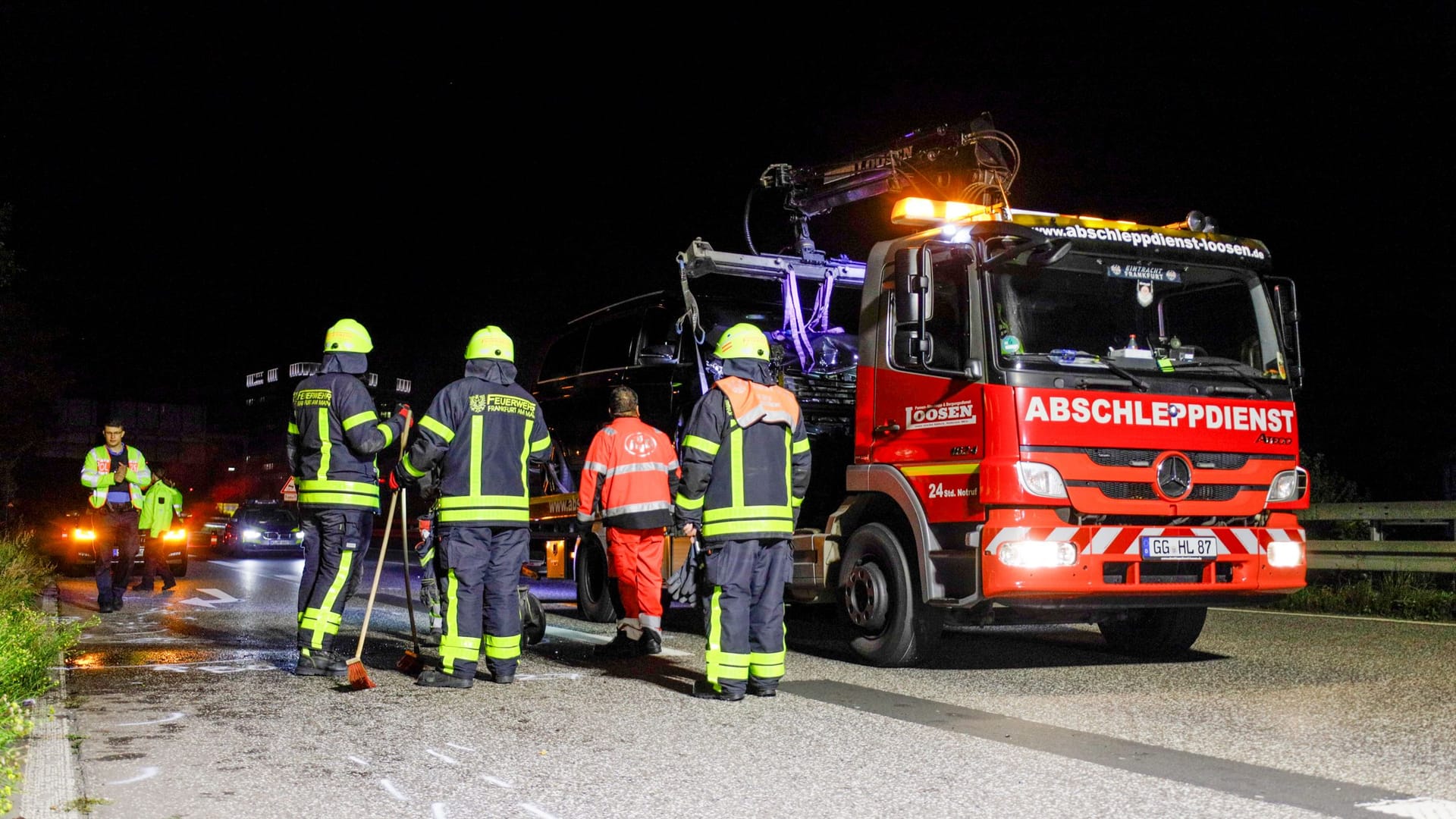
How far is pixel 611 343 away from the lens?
11820 mm

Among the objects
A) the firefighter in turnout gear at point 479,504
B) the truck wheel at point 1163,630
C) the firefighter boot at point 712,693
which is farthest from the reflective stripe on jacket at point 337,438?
the truck wheel at point 1163,630

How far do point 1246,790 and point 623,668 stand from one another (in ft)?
13.9

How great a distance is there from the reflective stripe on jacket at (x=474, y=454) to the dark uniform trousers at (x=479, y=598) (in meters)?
0.09

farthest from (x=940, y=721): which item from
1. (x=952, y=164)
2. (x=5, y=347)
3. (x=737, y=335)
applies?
(x=5, y=347)

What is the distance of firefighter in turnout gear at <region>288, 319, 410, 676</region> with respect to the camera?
25.2 feet

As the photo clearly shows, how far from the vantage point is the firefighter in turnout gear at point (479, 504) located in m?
7.15

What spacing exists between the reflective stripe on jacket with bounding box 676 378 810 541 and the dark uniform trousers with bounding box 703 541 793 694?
0.11 metres

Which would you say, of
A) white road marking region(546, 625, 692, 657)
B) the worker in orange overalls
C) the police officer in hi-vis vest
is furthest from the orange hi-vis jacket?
the police officer in hi-vis vest

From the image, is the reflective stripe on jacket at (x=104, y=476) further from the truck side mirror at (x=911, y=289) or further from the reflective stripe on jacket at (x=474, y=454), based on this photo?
the truck side mirror at (x=911, y=289)

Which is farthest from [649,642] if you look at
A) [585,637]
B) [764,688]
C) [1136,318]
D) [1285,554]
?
[1285,554]

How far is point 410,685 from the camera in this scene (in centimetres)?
722

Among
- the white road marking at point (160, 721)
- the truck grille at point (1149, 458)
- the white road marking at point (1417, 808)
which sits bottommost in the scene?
the white road marking at point (1417, 808)

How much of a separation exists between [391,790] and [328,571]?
10.7 ft

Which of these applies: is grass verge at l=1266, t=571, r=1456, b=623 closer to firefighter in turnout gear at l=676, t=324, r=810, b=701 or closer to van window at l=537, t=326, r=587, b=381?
firefighter in turnout gear at l=676, t=324, r=810, b=701
